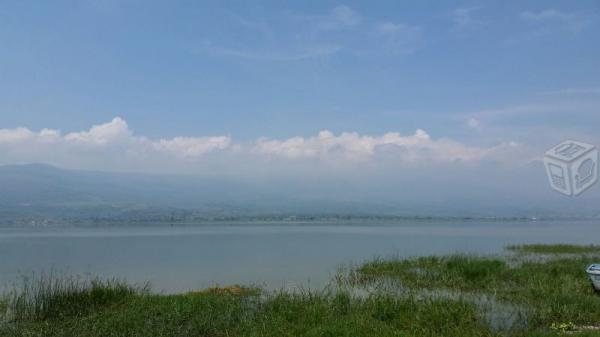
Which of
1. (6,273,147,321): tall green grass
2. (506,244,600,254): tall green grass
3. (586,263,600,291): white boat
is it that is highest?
(586,263,600,291): white boat

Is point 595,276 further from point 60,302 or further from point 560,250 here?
point 560,250

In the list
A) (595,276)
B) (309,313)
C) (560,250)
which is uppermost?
(595,276)

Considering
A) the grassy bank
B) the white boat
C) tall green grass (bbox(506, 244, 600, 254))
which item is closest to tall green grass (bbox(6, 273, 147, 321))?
the grassy bank

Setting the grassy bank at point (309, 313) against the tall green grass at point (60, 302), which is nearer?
the grassy bank at point (309, 313)

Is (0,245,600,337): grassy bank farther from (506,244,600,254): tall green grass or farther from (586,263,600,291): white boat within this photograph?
(506,244,600,254): tall green grass

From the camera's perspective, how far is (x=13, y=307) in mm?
12578

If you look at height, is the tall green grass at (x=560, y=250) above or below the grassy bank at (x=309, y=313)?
below

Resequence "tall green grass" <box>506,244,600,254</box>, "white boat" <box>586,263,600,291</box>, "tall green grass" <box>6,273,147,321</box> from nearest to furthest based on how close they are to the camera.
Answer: "tall green grass" <box>6,273,147,321</box>
"white boat" <box>586,263,600,291</box>
"tall green grass" <box>506,244,600,254</box>

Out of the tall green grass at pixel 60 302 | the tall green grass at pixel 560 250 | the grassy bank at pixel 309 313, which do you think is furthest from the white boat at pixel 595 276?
the tall green grass at pixel 560 250

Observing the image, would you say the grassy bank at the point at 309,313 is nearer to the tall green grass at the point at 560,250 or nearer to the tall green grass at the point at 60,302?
the tall green grass at the point at 60,302

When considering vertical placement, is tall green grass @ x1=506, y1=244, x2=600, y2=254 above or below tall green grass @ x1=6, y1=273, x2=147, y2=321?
below

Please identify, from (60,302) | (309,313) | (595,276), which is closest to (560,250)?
(595,276)

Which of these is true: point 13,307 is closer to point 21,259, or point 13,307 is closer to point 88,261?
point 88,261

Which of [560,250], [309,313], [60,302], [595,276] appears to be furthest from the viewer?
[560,250]
